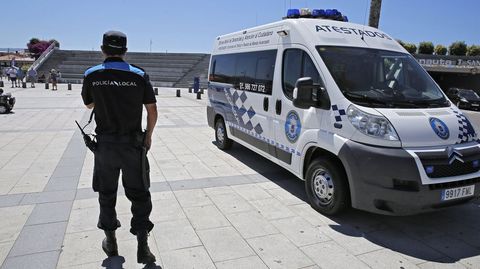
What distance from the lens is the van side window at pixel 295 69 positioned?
4490 millimetres

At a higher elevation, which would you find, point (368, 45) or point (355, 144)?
point (368, 45)

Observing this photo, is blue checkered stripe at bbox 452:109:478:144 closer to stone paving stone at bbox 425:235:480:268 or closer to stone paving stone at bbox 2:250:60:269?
stone paving stone at bbox 425:235:480:268

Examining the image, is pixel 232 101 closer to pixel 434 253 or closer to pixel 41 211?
pixel 41 211

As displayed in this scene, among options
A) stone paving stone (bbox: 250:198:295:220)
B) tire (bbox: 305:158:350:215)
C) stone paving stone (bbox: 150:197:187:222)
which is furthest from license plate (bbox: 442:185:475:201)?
stone paving stone (bbox: 150:197:187:222)

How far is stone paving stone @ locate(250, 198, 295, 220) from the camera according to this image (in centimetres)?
434

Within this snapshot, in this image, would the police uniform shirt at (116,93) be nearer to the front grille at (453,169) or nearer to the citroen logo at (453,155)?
the front grille at (453,169)

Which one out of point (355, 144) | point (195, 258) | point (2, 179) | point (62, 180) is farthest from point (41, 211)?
point (355, 144)

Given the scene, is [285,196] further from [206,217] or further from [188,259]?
[188,259]

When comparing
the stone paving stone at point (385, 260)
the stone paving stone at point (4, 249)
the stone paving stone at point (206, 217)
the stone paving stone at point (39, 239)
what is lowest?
the stone paving stone at point (4, 249)

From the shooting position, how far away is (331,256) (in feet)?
11.2

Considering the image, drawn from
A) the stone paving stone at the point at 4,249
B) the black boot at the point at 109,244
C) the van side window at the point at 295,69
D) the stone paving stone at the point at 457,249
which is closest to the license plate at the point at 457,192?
the stone paving stone at the point at 457,249

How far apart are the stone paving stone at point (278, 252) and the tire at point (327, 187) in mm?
798

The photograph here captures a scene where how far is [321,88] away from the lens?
422 centimetres

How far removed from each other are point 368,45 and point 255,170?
278 centimetres
